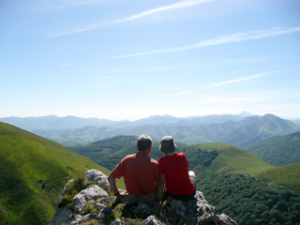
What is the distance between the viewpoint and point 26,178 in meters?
109

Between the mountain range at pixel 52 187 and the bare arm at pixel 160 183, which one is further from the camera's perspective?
the mountain range at pixel 52 187

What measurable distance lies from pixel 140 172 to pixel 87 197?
145 inches

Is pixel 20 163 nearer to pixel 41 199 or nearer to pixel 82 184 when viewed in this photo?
pixel 41 199

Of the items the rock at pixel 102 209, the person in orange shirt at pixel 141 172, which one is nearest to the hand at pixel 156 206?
the person in orange shirt at pixel 141 172

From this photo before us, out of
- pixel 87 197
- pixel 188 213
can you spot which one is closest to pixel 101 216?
pixel 87 197

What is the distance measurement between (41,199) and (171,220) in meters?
118

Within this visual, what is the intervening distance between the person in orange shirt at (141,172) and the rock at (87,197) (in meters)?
1.73

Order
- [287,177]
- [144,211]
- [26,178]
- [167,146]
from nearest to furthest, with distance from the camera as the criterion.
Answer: [144,211] → [167,146] → [26,178] → [287,177]

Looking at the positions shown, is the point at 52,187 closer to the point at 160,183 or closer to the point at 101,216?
the point at 101,216

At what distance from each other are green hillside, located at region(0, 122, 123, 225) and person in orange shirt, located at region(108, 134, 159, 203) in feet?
250

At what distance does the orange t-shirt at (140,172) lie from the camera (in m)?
7.73

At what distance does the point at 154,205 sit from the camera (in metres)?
7.72

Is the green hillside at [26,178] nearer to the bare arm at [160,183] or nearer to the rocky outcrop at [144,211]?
the rocky outcrop at [144,211]

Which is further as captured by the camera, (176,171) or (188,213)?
(188,213)
